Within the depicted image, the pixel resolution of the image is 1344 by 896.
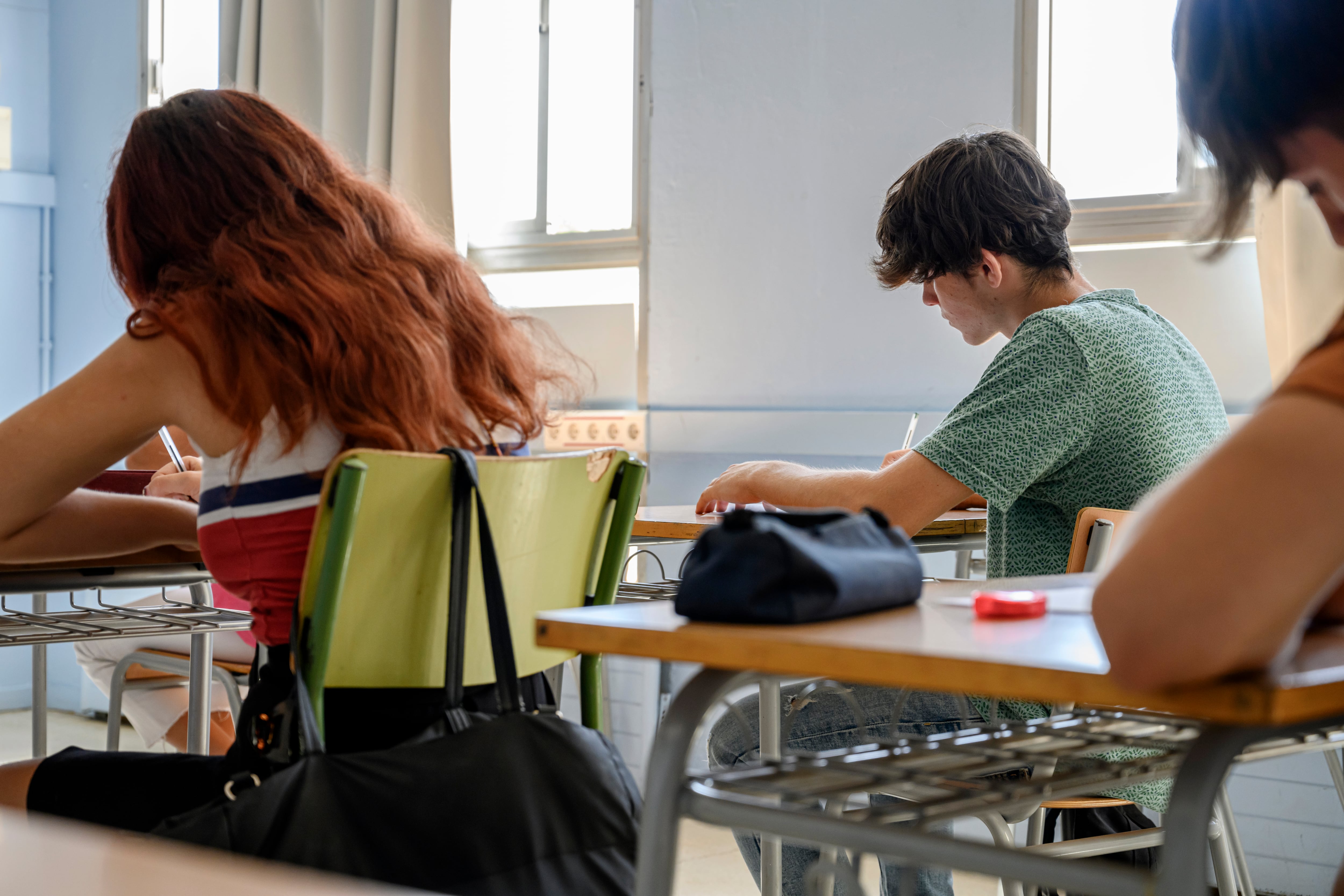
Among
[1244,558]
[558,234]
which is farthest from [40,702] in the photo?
[1244,558]

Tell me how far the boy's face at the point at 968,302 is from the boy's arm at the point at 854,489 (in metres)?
0.34

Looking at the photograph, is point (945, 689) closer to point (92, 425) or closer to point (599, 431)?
point (92, 425)

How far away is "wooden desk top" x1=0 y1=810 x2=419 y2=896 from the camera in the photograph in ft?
0.81

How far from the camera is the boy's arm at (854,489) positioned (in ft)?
5.09

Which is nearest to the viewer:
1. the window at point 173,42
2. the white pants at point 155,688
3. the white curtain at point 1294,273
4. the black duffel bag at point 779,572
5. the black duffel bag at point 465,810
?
the black duffel bag at point 779,572

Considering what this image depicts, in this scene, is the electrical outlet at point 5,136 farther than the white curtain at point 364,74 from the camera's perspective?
Yes

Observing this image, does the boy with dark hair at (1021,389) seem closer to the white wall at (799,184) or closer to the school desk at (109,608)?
the school desk at (109,608)

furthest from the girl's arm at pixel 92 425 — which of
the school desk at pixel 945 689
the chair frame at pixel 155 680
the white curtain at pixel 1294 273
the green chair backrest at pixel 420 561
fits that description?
the white curtain at pixel 1294 273

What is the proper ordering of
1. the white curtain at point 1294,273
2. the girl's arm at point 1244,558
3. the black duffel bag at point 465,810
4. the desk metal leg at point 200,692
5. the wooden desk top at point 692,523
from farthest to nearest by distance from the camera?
the white curtain at point 1294,273 → the desk metal leg at point 200,692 → the wooden desk top at point 692,523 → the black duffel bag at point 465,810 → the girl's arm at point 1244,558

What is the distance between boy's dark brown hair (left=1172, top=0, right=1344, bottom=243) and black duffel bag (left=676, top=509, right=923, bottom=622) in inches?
11.9

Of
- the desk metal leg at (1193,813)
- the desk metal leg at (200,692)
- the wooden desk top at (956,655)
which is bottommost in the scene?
the desk metal leg at (200,692)

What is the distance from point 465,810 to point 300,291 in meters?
0.51

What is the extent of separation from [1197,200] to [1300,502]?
0.29 metres

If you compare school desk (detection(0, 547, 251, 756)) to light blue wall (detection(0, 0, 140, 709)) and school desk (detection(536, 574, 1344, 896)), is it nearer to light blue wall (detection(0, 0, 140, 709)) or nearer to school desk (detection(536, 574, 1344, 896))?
school desk (detection(536, 574, 1344, 896))
